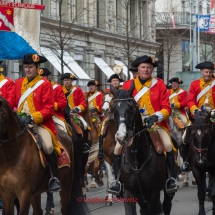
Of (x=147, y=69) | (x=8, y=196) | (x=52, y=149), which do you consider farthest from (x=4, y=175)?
(x=147, y=69)

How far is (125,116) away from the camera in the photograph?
28.8 ft

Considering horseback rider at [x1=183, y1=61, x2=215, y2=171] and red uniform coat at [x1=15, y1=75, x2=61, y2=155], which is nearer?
red uniform coat at [x1=15, y1=75, x2=61, y2=155]

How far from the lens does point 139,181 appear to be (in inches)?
375

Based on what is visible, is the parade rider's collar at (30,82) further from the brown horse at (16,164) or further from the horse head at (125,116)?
the horse head at (125,116)

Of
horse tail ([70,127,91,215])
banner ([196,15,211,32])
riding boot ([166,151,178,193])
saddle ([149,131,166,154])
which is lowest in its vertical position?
horse tail ([70,127,91,215])

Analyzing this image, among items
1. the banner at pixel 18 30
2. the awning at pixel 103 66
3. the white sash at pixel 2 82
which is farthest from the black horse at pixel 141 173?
the awning at pixel 103 66

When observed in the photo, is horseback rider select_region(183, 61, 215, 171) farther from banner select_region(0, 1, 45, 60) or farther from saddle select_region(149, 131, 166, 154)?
saddle select_region(149, 131, 166, 154)

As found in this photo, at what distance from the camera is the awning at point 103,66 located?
42.4m

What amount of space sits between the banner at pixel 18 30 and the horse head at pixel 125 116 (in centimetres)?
413

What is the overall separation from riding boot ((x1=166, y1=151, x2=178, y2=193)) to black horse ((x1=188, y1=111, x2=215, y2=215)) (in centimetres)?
240

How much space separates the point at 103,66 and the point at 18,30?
30.3m

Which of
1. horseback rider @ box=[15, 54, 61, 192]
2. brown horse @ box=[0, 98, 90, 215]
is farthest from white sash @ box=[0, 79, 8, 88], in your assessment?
brown horse @ box=[0, 98, 90, 215]

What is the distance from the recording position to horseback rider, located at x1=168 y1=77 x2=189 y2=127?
782 inches

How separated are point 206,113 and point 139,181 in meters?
3.47
